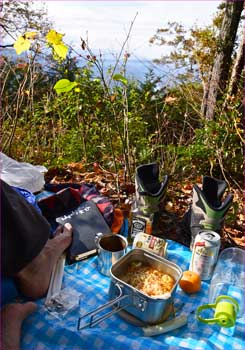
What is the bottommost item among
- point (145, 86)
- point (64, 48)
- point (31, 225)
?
point (31, 225)

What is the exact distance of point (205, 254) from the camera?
156cm

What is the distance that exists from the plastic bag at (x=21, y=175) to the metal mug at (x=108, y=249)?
66cm

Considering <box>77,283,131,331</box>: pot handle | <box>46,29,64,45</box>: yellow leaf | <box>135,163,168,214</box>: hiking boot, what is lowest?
<box>77,283,131,331</box>: pot handle

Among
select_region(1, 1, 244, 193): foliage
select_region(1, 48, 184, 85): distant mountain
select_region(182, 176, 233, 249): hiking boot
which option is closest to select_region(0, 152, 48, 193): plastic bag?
select_region(1, 1, 244, 193): foliage

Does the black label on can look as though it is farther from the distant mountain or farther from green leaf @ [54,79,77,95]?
the distant mountain

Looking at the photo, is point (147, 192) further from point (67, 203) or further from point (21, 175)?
point (21, 175)

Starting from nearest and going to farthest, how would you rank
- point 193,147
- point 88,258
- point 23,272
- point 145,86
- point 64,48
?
point 23,272
point 88,258
point 64,48
point 193,147
point 145,86

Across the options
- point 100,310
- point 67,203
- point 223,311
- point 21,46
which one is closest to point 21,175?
point 67,203

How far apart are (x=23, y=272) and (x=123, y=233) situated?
2.35 feet

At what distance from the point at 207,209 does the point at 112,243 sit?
50 cm

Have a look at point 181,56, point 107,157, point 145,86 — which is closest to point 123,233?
point 107,157

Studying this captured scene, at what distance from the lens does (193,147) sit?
8.38 feet

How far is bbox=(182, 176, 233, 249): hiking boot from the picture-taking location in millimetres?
1708

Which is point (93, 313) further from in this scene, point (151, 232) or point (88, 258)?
point (151, 232)
